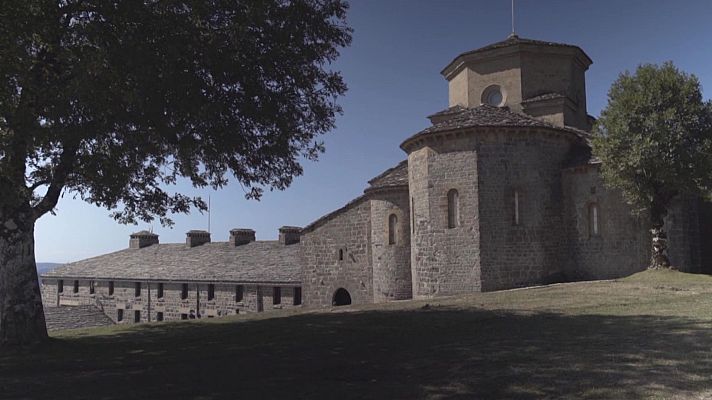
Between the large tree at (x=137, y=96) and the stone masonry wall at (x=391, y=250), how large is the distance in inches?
411

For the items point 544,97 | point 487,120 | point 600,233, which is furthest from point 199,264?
point 600,233

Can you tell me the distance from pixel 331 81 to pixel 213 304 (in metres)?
25.5

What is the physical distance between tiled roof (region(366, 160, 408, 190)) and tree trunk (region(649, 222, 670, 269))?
9.46m

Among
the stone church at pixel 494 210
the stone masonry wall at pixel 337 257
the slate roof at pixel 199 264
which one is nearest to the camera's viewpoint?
the stone church at pixel 494 210

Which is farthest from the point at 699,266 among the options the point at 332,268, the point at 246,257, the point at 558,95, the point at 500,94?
the point at 246,257

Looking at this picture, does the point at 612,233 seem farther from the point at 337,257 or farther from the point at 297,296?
the point at 297,296

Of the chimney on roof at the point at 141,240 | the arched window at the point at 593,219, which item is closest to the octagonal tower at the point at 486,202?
the arched window at the point at 593,219

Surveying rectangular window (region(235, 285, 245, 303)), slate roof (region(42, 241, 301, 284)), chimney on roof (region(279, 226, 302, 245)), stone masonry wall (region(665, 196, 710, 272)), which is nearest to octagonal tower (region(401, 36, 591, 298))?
stone masonry wall (region(665, 196, 710, 272))

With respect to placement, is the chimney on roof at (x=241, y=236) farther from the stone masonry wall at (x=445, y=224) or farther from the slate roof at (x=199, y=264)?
the stone masonry wall at (x=445, y=224)

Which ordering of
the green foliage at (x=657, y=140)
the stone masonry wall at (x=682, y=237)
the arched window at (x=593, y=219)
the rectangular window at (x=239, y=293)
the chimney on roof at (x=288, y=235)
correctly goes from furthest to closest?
the chimney on roof at (x=288, y=235)
the rectangular window at (x=239, y=293)
the arched window at (x=593, y=219)
the stone masonry wall at (x=682, y=237)
the green foliage at (x=657, y=140)

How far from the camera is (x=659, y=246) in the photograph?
1753 centimetres

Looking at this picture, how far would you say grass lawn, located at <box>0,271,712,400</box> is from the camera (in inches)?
229

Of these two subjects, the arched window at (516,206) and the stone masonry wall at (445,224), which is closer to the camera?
the stone masonry wall at (445,224)

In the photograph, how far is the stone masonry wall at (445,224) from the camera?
18250 mm
